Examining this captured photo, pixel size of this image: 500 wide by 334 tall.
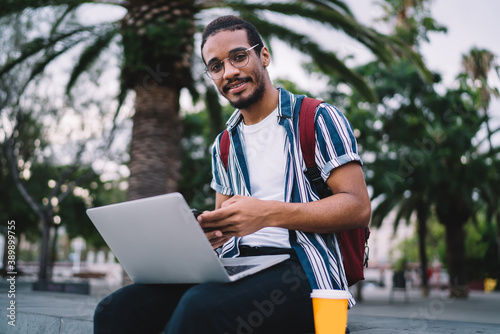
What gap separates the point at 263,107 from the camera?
6.87 ft

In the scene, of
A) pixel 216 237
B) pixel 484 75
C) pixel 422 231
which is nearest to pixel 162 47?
pixel 216 237

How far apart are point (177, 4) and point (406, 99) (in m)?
8.71

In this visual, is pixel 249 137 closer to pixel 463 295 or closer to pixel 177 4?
pixel 177 4

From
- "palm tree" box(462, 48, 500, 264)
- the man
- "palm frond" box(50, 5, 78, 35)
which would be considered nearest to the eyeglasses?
the man

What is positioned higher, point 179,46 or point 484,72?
point 484,72

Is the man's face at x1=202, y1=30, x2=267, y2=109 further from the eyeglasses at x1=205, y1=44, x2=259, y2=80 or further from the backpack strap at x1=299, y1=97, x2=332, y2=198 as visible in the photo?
the backpack strap at x1=299, y1=97, x2=332, y2=198

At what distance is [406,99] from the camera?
13.4 metres

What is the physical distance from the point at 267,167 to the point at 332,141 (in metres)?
0.33

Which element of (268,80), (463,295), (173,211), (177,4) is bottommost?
(463,295)

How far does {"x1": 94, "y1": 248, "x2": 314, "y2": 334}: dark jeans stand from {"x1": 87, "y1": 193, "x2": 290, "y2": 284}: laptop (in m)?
0.05

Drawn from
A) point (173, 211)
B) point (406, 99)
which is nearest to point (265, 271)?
point (173, 211)

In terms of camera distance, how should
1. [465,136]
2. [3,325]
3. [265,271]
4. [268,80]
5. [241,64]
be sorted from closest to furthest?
[265,271] → [241,64] → [268,80] → [3,325] → [465,136]

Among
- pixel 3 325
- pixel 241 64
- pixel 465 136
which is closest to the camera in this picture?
pixel 241 64

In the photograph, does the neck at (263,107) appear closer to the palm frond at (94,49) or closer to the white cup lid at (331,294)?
the white cup lid at (331,294)
